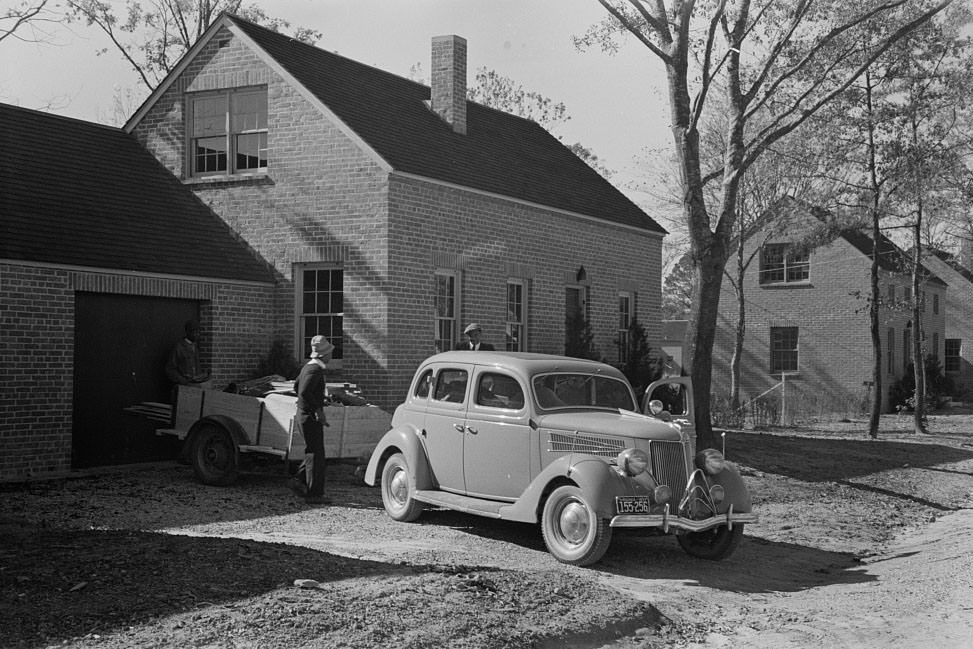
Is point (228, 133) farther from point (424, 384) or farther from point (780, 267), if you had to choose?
point (780, 267)

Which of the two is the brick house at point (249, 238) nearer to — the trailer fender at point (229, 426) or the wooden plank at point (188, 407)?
the wooden plank at point (188, 407)

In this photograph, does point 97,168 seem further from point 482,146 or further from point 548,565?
point 548,565

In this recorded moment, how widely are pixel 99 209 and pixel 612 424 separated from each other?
1009 centimetres

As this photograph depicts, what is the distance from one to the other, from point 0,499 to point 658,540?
7.35 metres

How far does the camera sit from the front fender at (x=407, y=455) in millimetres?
11289

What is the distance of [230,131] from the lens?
19172 mm

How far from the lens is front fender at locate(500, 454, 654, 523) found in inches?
366

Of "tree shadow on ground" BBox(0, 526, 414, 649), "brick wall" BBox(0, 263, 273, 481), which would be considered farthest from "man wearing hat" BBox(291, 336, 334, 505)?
"brick wall" BBox(0, 263, 273, 481)

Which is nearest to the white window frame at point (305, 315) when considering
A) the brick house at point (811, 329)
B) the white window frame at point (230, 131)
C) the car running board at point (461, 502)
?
the white window frame at point (230, 131)

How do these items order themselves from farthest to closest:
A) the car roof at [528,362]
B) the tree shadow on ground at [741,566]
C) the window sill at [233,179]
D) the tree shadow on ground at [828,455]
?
the window sill at [233,179], the tree shadow on ground at [828,455], the car roof at [528,362], the tree shadow on ground at [741,566]

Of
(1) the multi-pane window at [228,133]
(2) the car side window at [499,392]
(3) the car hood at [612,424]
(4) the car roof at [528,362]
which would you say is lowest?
(3) the car hood at [612,424]

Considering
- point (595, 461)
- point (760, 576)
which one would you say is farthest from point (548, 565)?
point (760, 576)

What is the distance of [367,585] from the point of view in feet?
24.8

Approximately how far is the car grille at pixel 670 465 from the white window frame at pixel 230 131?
11.0 meters
